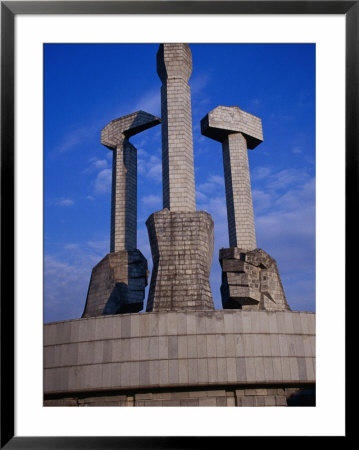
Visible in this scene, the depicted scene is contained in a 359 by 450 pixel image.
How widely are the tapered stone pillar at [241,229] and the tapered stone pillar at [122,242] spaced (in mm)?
2564

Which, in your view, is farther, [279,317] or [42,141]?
[279,317]

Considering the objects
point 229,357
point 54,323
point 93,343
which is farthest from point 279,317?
point 54,323

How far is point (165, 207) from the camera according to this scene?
47.4 feet

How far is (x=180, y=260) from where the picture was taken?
13.6 meters

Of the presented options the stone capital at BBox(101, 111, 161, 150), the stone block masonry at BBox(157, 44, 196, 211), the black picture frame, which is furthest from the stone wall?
the stone capital at BBox(101, 111, 161, 150)

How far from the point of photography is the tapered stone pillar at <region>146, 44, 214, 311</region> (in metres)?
13.3

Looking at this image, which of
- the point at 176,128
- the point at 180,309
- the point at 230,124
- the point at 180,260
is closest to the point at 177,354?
the point at 180,309

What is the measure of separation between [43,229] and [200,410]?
2.96m

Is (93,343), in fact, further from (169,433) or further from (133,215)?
(133,215)

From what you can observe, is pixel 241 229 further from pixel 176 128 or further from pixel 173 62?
pixel 173 62

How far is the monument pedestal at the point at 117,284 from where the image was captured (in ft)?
52.4

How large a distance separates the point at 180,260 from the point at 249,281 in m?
2.71

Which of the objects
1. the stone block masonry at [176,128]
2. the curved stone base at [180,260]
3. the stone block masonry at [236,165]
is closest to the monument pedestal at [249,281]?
the stone block masonry at [236,165]

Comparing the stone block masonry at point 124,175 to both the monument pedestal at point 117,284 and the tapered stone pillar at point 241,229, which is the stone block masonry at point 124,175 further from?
the tapered stone pillar at point 241,229
